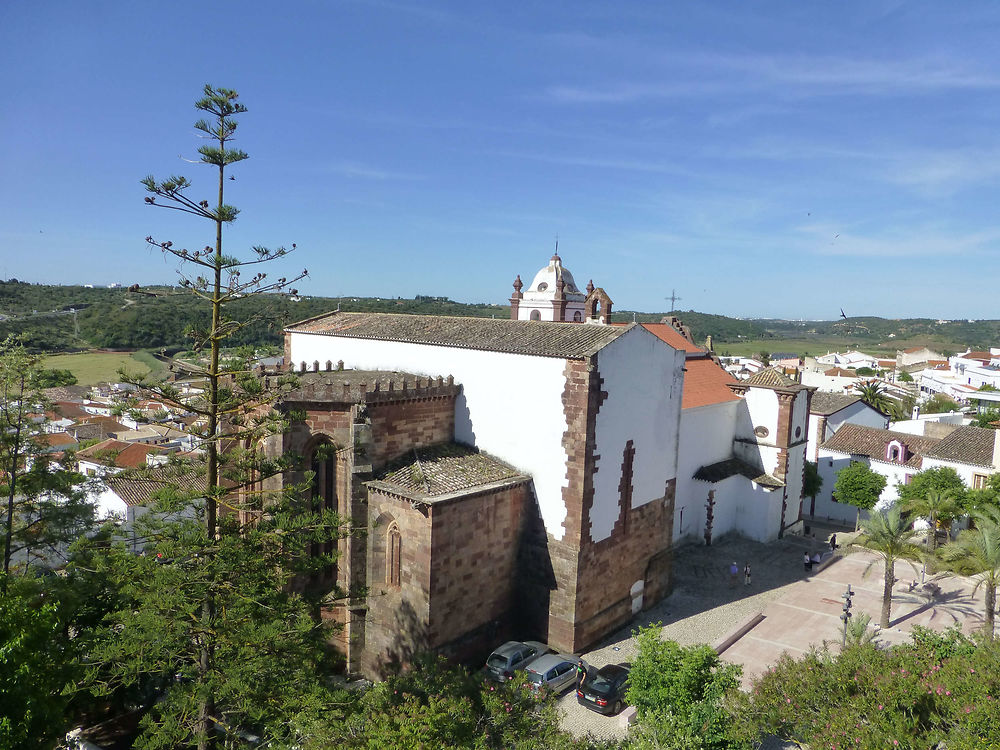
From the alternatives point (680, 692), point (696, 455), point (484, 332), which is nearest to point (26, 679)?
point (680, 692)

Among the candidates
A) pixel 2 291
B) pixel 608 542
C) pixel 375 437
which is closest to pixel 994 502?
pixel 608 542

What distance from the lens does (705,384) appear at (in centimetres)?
3073

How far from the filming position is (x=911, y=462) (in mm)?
34125

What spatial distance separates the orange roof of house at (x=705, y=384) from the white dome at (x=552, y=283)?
713 centimetres

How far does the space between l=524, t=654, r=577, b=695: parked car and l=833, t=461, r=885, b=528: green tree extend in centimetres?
2159

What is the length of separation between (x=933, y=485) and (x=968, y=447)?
16.3 ft

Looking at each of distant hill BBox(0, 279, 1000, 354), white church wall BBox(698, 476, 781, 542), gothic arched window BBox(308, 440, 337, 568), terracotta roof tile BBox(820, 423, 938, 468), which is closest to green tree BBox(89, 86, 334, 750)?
distant hill BBox(0, 279, 1000, 354)

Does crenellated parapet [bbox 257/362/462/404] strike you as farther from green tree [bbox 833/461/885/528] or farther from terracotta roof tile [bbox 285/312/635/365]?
green tree [bbox 833/461/885/528]

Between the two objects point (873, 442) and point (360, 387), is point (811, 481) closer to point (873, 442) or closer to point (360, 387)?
point (873, 442)

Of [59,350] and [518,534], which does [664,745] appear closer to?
[518,534]

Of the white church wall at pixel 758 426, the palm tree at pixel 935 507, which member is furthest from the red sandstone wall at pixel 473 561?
the palm tree at pixel 935 507

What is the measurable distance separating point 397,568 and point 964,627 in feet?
63.6

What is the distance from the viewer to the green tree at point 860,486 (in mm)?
32469

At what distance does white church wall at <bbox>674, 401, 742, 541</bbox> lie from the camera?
27516 millimetres
